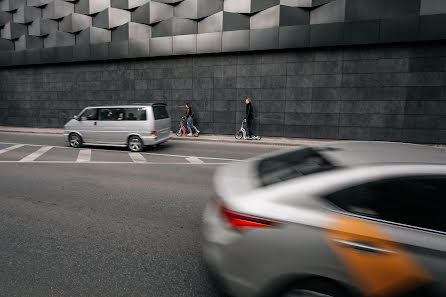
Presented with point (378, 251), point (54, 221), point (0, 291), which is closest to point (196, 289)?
point (378, 251)

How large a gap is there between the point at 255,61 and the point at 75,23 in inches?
547

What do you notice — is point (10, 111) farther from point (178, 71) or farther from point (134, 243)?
point (134, 243)

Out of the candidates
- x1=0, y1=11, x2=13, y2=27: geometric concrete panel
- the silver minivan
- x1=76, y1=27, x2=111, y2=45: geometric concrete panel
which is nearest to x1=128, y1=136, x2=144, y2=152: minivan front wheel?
the silver minivan

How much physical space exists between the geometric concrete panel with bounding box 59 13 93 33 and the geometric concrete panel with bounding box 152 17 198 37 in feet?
18.9

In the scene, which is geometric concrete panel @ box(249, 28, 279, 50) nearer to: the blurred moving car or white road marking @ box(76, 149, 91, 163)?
white road marking @ box(76, 149, 91, 163)

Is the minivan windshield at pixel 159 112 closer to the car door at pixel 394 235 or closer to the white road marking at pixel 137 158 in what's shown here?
the white road marking at pixel 137 158

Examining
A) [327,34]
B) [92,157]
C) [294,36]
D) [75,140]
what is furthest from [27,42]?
[327,34]

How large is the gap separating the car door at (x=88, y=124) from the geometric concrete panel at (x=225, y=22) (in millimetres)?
9023

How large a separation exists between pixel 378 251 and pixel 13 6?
29.8 m

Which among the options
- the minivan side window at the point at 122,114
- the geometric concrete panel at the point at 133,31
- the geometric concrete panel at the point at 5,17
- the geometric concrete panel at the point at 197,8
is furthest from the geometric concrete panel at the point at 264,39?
the geometric concrete panel at the point at 5,17

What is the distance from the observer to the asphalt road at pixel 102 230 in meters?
2.81

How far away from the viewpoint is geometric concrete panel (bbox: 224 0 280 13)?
15414 mm

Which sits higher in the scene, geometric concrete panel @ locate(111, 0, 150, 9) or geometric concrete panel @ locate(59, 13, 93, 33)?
geometric concrete panel @ locate(111, 0, 150, 9)

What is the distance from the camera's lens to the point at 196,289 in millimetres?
2721
